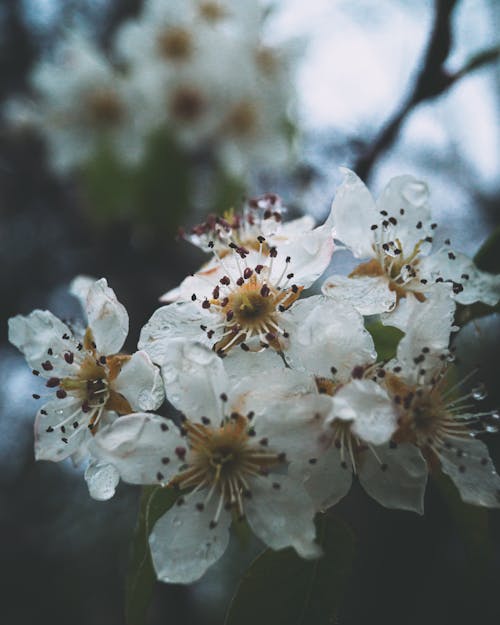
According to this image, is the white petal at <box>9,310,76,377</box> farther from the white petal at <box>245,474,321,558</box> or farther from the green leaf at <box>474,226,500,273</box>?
the green leaf at <box>474,226,500,273</box>

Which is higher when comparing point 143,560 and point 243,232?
point 243,232

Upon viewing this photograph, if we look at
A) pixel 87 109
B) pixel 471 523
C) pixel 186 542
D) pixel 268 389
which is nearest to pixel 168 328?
pixel 268 389

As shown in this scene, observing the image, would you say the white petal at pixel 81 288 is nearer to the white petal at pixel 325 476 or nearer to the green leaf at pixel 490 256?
the white petal at pixel 325 476

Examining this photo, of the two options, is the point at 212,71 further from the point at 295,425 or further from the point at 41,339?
the point at 295,425

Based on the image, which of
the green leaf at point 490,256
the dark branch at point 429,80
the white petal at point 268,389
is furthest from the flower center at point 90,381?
the dark branch at point 429,80

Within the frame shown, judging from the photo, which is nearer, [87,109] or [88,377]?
[88,377]

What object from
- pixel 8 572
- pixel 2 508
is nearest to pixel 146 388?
pixel 2 508

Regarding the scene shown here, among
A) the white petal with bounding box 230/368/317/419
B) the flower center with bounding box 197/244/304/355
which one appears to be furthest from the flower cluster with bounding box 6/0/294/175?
the white petal with bounding box 230/368/317/419
